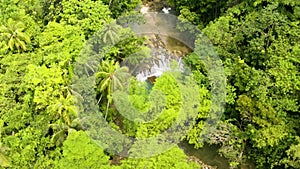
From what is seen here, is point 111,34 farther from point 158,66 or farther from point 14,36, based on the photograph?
point 14,36

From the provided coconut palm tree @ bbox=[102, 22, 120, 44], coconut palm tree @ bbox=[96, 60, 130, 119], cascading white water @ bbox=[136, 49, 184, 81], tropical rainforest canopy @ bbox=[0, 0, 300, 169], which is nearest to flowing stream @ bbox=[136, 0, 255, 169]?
cascading white water @ bbox=[136, 49, 184, 81]

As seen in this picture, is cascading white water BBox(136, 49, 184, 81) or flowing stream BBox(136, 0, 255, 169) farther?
cascading white water BBox(136, 49, 184, 81)

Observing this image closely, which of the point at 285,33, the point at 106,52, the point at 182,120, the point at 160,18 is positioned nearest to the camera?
the point at 182,120

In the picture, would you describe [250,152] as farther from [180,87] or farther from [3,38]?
[3,38]

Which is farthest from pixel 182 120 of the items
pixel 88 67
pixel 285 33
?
pixel 285 33

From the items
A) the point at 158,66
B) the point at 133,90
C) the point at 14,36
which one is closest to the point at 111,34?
the point at 158,66

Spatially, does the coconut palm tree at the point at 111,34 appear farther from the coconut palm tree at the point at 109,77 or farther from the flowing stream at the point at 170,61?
the flowing stream at the point at 170,61

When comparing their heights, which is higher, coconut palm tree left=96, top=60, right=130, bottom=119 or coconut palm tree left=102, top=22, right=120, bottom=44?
coconut palm tree left=102, top=22, right=120, bottom=44

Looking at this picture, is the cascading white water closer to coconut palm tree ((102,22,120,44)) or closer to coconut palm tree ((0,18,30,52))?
coconut palm tree ((102,22,120,44))
